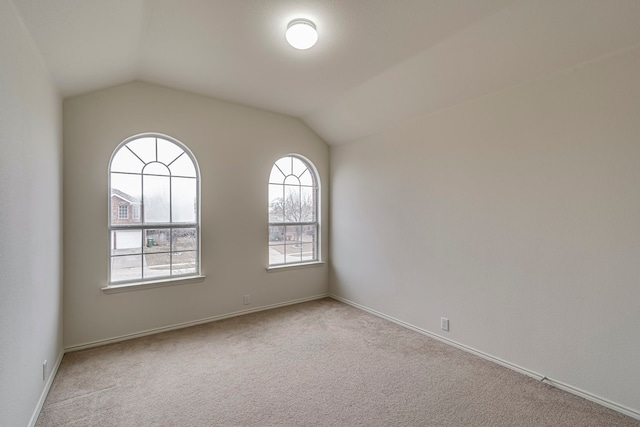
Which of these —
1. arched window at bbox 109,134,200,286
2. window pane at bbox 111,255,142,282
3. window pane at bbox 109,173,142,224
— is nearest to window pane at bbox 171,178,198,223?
arched window at bbox 109,134,200,286

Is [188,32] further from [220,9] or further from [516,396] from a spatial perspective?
[516,396]

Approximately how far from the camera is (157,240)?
3402 mm

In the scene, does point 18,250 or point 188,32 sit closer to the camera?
point 18,250

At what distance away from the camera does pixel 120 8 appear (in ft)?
6.25

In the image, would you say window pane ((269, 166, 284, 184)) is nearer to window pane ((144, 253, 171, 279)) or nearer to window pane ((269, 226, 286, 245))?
window pane ((269, 226, 286, 245))

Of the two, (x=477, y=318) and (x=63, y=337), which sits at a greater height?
(x=477, y=318)

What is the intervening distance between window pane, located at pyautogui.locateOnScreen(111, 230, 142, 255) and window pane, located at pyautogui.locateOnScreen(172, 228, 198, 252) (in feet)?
1.15

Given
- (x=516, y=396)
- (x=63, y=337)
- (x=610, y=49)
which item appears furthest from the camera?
(x=63, y=337)

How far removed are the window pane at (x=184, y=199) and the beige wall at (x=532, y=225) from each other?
2.35m

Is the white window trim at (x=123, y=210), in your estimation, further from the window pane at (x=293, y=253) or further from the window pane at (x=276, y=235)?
the window pane at (x=293, y=253)

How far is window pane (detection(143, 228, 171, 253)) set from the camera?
3.35 m

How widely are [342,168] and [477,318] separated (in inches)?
102

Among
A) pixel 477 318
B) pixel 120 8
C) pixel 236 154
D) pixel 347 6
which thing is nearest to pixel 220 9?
pixel 120 8

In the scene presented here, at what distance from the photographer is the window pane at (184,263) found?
11.5ft
